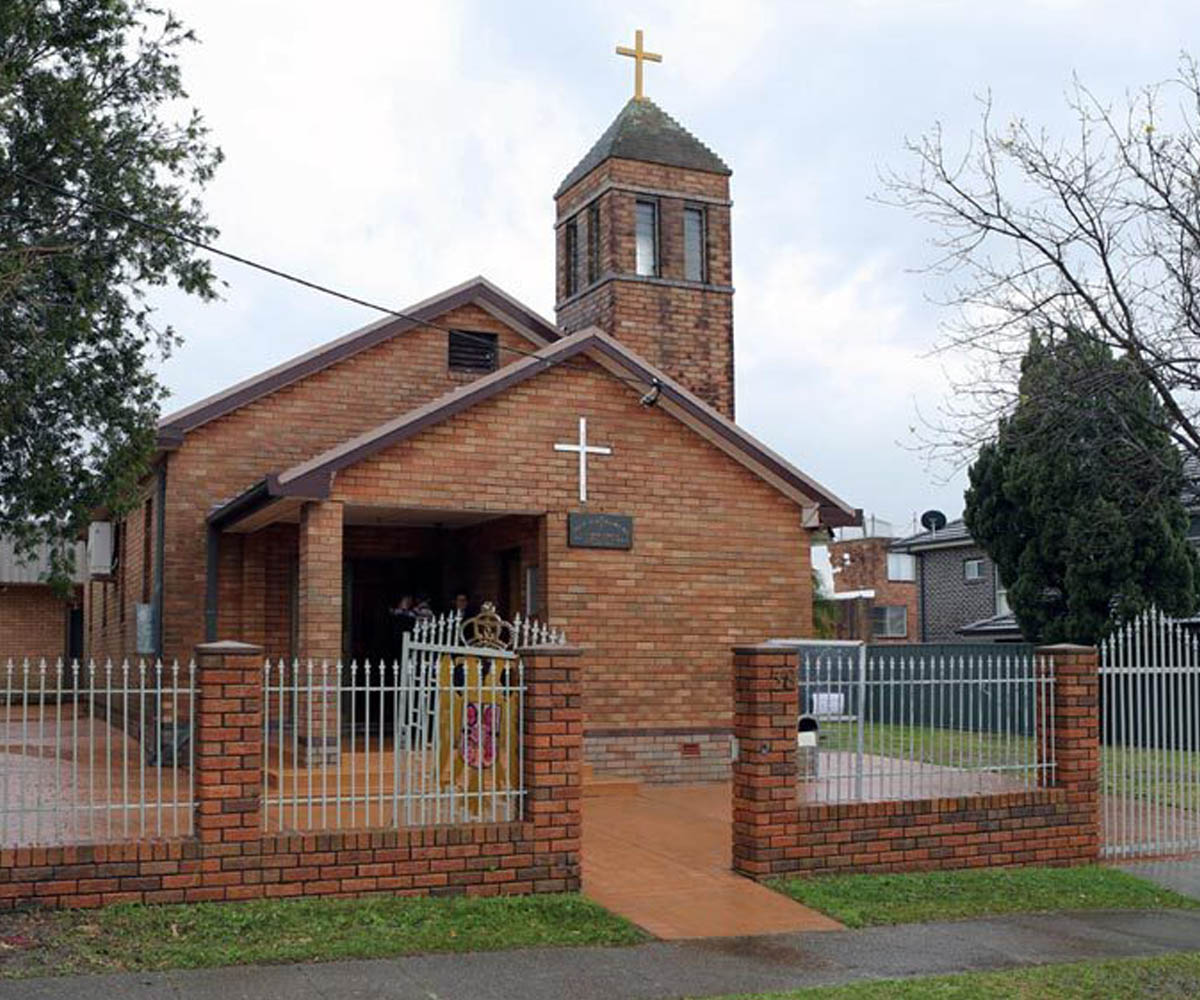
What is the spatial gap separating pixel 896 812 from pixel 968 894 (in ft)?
2.65

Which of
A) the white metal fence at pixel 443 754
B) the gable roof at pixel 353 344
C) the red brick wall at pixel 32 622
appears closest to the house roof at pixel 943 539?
the gable roof at pixel 353 344

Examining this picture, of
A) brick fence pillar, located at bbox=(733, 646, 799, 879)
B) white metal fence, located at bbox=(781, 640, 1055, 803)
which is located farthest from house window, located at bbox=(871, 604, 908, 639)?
brick fence pillar, located at bbox=(733, 646, 799, 879)

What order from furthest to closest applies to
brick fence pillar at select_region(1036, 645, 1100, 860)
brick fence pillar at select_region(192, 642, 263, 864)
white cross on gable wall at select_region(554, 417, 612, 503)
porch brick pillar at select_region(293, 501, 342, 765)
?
1. white cross on gable wall at select_region(554, 417, 612, 503)
2. porch brick pillar at select_region(293, 501, 342, 765)
3. brick fence pillar at select_region(1036, 645, 1100, 860)
4. brick fence pillar at select_region(192, 642, 263, 864)

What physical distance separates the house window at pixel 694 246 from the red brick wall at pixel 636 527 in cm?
472

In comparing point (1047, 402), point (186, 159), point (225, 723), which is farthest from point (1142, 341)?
point (186, 159)

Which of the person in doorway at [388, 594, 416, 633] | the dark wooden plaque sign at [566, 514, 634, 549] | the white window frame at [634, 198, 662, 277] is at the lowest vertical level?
the person in doorway at [388, 594, 416, 633]

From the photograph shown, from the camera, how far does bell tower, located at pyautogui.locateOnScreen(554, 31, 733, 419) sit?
1989 centimetres

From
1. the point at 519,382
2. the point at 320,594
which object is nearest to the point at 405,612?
the point at 320,594

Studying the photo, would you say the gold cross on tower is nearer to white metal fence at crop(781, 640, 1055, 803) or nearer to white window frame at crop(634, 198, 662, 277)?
white window frame at crop(634, 198, 662, 277)

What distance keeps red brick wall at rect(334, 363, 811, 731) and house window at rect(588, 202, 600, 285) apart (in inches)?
195

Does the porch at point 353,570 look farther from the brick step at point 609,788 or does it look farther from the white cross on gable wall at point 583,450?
the brick step at point 609,788

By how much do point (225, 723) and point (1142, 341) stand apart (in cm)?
813

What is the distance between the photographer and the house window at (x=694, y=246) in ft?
66.8

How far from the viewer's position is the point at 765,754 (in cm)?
1057
